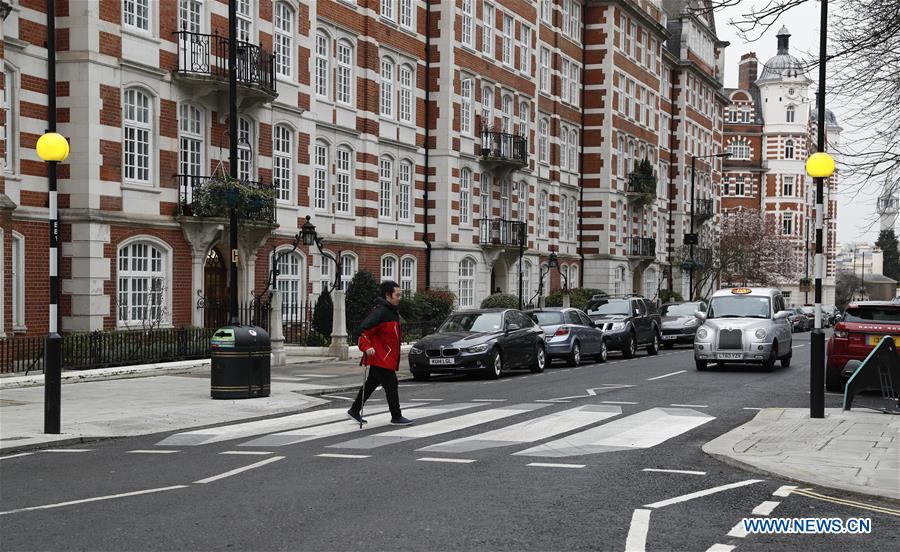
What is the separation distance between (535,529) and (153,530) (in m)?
2.71

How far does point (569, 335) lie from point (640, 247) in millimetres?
35524

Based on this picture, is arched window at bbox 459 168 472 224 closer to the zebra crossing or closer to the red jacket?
the zebra crossing

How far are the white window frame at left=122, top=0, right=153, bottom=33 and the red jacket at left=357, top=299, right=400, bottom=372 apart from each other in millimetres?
14064

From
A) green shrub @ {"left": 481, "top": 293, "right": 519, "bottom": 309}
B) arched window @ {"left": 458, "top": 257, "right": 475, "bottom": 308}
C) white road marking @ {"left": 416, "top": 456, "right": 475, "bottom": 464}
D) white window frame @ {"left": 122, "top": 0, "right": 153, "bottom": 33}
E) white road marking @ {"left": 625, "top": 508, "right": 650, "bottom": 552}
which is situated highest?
white window frame @ {"left": 122, "top": 0, "right": 153, "bottom": 33}

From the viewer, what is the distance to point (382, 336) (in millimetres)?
12906

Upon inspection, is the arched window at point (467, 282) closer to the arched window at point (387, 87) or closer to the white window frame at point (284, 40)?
the arched window at point (387, 87)

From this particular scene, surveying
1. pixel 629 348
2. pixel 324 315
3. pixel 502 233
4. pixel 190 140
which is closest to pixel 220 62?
pixel 190 140

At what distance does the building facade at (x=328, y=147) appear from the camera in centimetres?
2250

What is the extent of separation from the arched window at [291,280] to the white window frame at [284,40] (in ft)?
17.6

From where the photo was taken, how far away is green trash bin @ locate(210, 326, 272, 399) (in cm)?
1631

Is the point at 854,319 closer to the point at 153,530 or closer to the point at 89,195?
the point at 153,530

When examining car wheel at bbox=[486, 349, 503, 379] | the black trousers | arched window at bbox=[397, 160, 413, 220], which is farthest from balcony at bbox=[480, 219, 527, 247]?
the black trousers

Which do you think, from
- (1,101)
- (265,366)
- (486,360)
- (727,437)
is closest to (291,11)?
(1,101)

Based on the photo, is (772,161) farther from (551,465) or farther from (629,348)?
(551,465)
